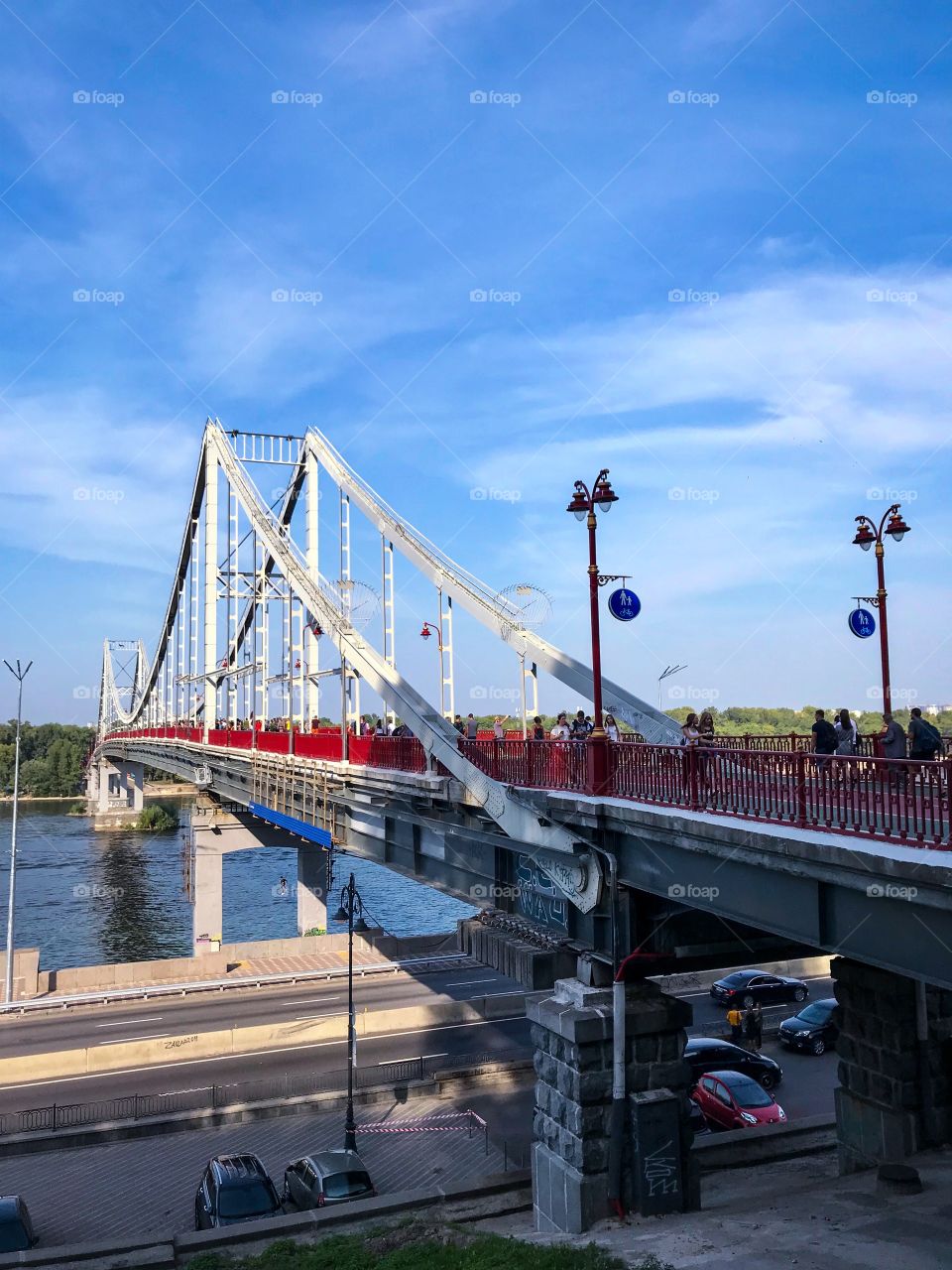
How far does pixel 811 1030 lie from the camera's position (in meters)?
27.0

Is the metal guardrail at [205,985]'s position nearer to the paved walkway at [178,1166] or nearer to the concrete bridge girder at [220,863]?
the concrete bridge girder at [220,863]

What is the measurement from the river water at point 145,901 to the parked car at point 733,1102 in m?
28.8

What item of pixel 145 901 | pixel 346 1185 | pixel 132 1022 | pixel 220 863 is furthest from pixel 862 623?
pixel 145 901

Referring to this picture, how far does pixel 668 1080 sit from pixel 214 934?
32.4 meters

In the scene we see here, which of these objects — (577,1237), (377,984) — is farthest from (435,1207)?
(377,984)

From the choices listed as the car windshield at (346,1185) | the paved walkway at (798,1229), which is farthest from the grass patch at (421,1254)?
the car windshield at (346,1185)

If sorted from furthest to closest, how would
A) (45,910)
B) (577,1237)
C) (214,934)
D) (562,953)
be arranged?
(45,910), (214,934), (562,953), (577,1237)

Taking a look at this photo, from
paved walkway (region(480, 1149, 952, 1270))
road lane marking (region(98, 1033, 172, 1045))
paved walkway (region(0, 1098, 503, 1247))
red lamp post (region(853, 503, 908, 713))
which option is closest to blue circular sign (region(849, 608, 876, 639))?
red lamp post (region(853, 503, 908, 713))

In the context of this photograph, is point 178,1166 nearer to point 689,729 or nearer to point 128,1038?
point 128,1038

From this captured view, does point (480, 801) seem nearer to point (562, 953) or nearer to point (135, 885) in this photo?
point (562, 953)

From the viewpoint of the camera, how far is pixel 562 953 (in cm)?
1516

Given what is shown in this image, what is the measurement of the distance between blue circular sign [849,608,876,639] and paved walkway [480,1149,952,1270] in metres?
8.40

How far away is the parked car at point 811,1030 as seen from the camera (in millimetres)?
26859

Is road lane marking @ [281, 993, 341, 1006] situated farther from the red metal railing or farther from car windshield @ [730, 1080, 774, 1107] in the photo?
the red metal railing
